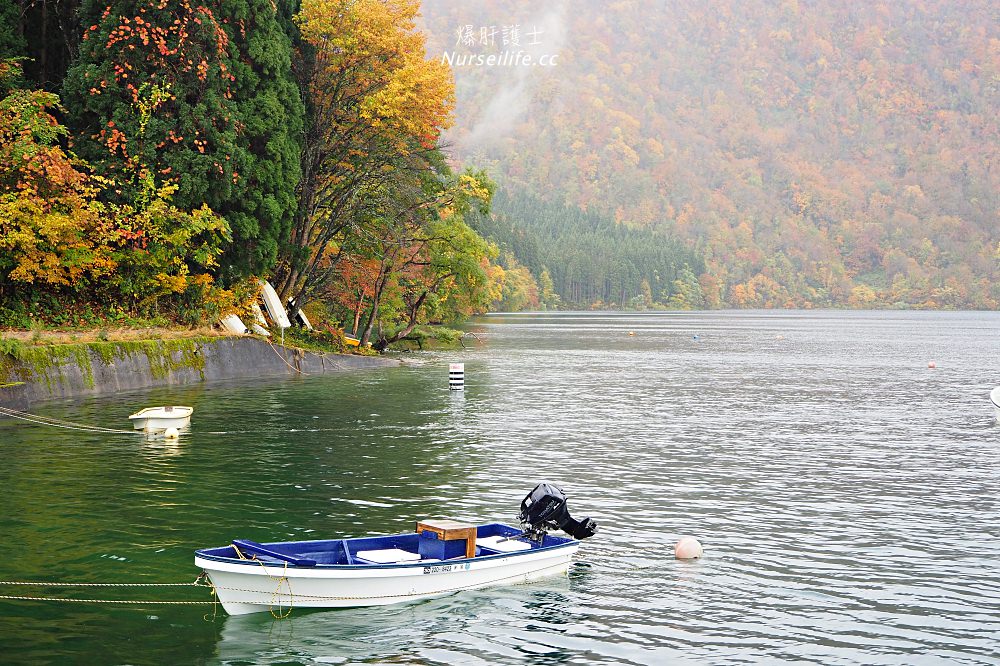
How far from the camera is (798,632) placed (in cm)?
1350

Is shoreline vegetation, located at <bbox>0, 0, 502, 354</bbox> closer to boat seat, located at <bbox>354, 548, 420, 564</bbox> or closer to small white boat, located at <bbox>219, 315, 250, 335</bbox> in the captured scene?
small white boat, located at <bbox>219, 315, 250, 335</bbox>

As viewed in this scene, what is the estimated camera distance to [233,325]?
4897 centimetres

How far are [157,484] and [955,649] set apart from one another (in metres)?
15.7

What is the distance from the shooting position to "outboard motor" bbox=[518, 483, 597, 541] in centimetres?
1672

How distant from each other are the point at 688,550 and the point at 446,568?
4363mm

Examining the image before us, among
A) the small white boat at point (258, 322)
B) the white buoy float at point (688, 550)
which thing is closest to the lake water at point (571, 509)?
the white buoy float at point (688, 550)

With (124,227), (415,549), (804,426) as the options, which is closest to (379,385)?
(124,227)

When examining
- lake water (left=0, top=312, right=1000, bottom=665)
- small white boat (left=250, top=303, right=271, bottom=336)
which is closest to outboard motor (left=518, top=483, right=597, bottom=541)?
lake water (left=0, top=312, right=1000, bottom=665)

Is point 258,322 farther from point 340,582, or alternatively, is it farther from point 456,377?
point 340,582

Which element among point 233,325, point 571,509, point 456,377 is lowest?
point 571,509

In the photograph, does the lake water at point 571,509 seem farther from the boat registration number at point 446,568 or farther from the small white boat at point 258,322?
the small white boat at point 258,322

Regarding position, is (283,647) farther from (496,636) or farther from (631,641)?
(631,641)

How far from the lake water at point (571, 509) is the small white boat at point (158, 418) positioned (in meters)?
0.57

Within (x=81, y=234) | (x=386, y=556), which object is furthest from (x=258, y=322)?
(x=386, y=556)
